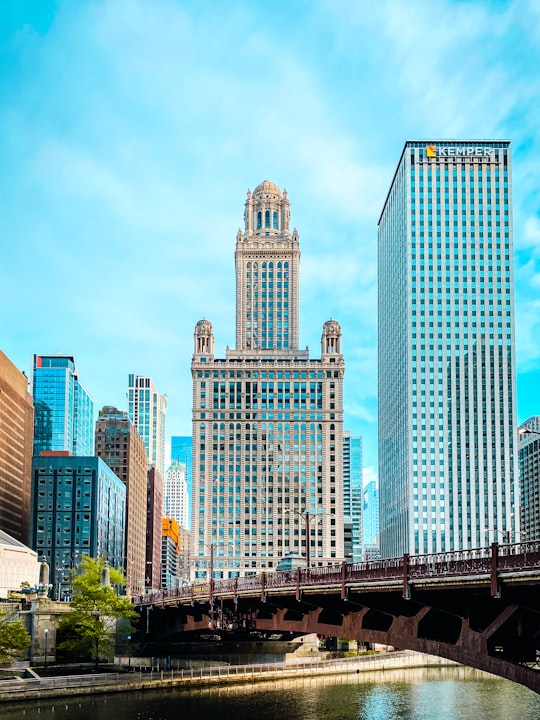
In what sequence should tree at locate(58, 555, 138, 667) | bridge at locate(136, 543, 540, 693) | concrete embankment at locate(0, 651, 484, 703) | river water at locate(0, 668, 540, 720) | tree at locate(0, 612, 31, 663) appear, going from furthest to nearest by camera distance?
1. tree at locate(58, 555, 138, 667)
2. tree at locate(0, 612, 31, 663)
3. concrete embankment at locate(0, 651, 484, 703)
4. river water at locate(0, 668, 540, 720)
5. bridge at locate(136, 543, 540, 693)

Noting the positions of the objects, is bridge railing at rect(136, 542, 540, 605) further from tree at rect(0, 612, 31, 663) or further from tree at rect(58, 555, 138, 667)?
tree at rect(0, 612, 31, 663)

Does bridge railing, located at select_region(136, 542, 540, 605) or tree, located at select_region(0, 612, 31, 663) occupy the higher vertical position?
bridge railing, located at select_region(136, 542, 540, 605)

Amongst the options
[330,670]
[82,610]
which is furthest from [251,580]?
[330,670]

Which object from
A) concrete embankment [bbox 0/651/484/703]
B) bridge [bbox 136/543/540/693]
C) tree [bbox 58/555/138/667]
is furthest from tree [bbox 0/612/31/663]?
bridge [bbox 136/543/540/693]

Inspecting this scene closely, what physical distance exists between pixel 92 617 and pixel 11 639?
12015mm

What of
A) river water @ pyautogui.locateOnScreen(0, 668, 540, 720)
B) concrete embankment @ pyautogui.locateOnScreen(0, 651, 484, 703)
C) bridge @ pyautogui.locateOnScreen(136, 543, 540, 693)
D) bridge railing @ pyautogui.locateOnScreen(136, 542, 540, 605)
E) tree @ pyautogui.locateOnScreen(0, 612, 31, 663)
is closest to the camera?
bridge railing @ pyautogui.locateOnScreen(136, 542, 540, 605)

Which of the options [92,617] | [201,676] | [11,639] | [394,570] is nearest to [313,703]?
[201,676]

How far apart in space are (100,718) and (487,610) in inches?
1646

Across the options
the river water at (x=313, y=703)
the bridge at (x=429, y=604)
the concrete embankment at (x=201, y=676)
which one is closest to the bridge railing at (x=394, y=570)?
the bridge at (x=429, y=604)

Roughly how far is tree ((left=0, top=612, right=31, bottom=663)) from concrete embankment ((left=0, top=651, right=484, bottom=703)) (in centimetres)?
717

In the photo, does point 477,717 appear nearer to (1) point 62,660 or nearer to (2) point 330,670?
(2) point 330,670

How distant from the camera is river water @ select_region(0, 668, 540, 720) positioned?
267 feet

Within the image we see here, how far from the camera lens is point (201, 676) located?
349 ft

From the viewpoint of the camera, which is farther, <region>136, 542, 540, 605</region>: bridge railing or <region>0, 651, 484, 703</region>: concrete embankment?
<region>0, 651, 484, 703</region>: concrete embankment
